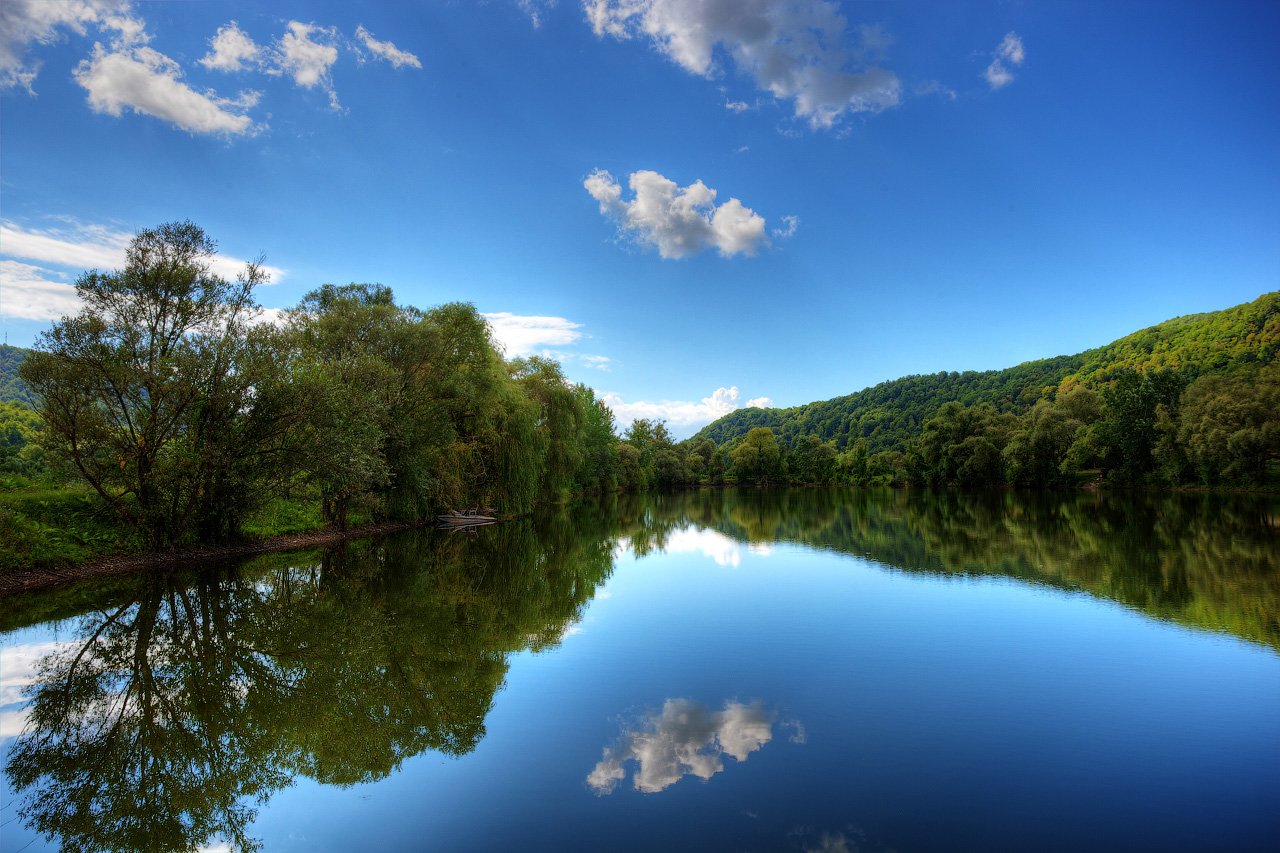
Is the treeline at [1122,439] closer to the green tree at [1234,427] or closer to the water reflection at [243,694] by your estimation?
the green tree at [1234,427]

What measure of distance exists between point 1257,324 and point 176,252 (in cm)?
9774

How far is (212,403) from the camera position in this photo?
1716 cm

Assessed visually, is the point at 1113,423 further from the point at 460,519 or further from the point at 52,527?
the point at 52,527

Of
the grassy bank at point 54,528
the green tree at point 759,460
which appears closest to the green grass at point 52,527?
the grassy bank at point 54,528

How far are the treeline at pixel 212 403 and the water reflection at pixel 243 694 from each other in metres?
3.62

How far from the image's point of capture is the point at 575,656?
9797 millimetres

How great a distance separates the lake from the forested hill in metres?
61.2

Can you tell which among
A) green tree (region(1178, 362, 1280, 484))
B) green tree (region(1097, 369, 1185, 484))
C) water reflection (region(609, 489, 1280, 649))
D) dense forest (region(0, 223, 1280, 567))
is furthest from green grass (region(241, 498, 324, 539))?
green tree (region(1097, 369, 1185, 484))

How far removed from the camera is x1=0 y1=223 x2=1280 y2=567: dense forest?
52.1ft

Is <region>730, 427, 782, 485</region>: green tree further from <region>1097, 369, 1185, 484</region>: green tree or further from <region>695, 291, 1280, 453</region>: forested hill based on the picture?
<region>1097, 369, 1185, 484</region>: green tree

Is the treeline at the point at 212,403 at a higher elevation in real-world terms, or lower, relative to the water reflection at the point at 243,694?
higher

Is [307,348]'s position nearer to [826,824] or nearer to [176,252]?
[176,252]

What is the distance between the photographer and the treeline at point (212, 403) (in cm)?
1567

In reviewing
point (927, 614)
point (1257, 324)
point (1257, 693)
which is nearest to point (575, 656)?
point (927, 614)
